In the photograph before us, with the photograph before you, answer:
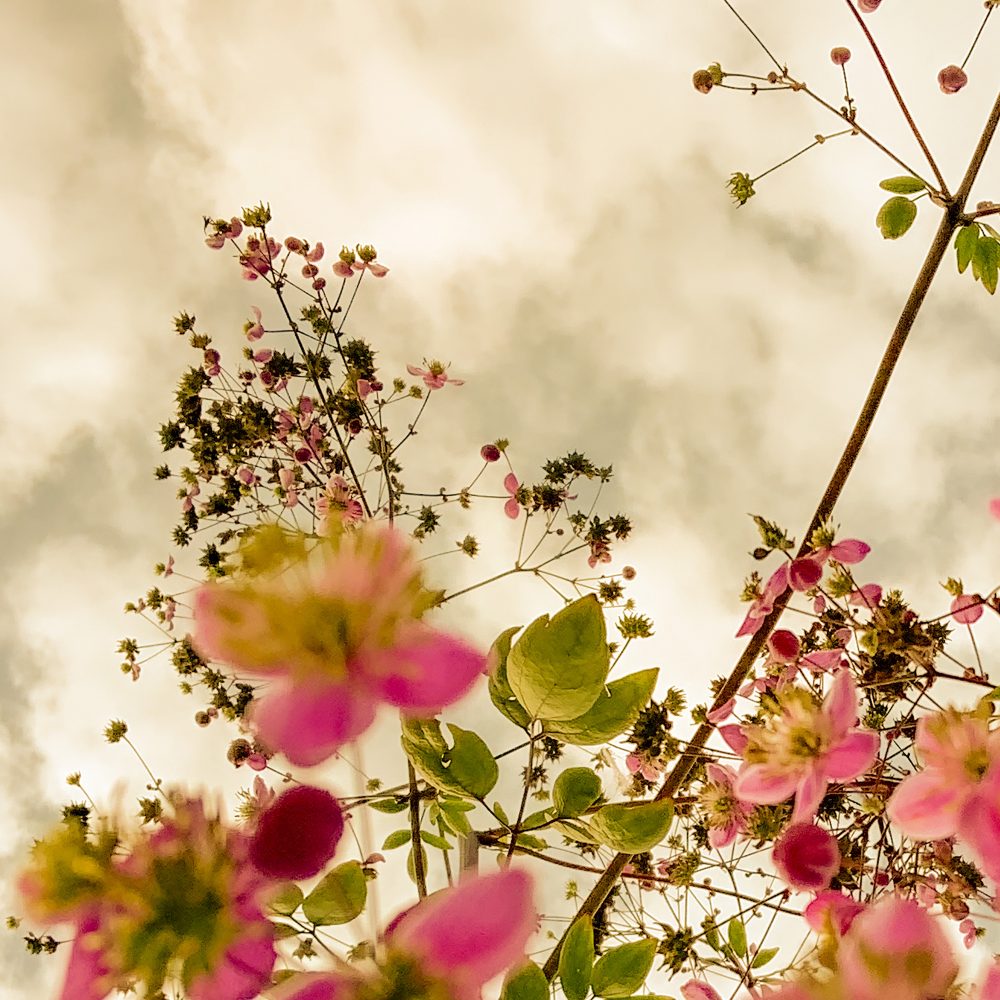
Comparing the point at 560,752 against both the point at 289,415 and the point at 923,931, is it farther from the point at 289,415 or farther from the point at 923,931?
the point at 923,931

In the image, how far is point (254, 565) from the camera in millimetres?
343

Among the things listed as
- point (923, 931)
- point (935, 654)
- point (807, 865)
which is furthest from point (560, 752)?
point (923, 931)

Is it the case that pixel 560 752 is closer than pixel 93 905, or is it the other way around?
pixel 93 905

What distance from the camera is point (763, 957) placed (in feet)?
2.94

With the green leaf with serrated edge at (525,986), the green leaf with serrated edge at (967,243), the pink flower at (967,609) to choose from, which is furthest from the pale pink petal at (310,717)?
the green leaf with serrated edge at (967,243)

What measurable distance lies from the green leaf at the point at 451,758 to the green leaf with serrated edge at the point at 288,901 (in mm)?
145

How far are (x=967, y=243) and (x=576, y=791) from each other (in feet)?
2.13

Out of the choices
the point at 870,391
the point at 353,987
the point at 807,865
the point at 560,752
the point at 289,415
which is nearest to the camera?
the point at 353,987

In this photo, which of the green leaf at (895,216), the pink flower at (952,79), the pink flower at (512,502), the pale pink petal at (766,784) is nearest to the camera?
the pale pink petal at (766,784)

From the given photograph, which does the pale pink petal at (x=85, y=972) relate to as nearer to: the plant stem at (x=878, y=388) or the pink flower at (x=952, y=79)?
the plant stem at (x=878, y=388)

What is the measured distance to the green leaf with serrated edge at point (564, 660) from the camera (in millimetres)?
453

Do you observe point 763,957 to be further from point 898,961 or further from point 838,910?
point 898,961

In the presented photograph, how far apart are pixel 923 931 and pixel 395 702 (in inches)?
8.5

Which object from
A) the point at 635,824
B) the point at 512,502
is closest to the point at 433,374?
the point at 512,502
